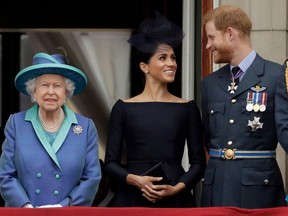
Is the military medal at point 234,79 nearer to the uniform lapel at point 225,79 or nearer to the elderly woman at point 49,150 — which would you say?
the uniform lapel at point 225,79


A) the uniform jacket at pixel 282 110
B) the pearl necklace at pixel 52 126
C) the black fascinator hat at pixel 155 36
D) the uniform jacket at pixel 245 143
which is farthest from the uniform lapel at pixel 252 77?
the pearl necklace at pixel 52 126

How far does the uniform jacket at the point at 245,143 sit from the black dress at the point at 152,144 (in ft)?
0.35

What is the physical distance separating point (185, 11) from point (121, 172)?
93.1 inches

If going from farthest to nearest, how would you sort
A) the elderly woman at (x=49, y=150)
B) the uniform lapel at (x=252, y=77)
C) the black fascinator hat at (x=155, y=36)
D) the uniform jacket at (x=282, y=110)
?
the black fascinator hat at (x=155, y=36) → the uniform lapel at (x=252, y=77) → the elderly woman at (x=49, y=150) → the uniform jacket at (x=282, y=110)

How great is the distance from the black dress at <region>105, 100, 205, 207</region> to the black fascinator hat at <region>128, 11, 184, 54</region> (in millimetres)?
346

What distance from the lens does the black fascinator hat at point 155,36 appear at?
23.0 ft

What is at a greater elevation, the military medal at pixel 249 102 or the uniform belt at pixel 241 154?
the military medal at pixel 249 102

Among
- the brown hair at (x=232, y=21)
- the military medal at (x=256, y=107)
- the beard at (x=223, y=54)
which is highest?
the brown hair at (x=232, y=21)

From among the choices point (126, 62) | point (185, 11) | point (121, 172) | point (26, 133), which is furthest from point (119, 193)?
point (126, 62)

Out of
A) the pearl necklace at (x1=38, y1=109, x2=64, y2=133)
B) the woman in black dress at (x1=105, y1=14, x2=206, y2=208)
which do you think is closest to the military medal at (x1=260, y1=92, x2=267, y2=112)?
the woman in black dress at (x1=105, y1=14, x2=206, y2=208)

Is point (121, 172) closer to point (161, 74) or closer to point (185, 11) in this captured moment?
point (161, 74)

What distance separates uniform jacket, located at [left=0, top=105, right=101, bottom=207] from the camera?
6.62 metres

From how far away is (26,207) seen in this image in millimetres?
6430

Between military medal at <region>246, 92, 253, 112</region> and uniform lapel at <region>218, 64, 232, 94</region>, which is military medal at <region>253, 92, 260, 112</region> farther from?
uniform lapel at <region>218, 64, 232, 94</region>
